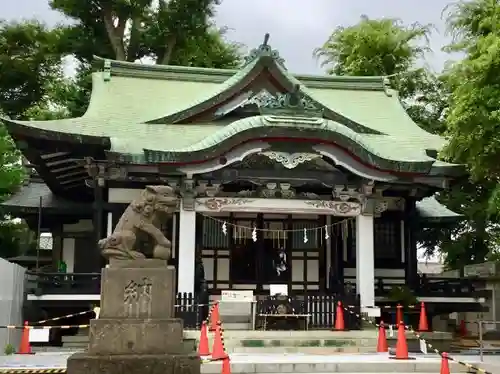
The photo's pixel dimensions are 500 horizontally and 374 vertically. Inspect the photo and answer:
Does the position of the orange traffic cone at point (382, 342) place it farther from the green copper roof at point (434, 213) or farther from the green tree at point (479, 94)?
the green copper roof at point (434, 213)

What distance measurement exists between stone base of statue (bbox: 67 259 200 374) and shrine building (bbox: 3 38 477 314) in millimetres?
7702

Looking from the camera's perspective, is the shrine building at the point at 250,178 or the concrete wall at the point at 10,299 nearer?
the concrete wall at the point at 10,299

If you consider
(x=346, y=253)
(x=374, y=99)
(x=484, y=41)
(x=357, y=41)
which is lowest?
(x=346, y=253)

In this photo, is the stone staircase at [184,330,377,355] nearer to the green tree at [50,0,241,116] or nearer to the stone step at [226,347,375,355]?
the stone step at [226,347,375,355]

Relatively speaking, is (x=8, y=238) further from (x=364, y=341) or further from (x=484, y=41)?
(x=484, y=41)

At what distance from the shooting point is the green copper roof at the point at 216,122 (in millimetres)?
16719

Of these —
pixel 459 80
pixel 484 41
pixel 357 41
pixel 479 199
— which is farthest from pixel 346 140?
pixel 357 41

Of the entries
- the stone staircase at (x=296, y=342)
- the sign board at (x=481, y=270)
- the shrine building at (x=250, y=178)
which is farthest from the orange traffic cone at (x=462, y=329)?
the stone staircase at (x=296, y=342)

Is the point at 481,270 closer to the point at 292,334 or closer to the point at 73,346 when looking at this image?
the point at 292,334

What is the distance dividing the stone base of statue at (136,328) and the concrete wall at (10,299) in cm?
652

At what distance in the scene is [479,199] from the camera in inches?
1089

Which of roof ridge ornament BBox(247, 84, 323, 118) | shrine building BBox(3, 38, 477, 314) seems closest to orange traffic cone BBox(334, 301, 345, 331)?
shrine building BBox(3, 38, 477, 314)

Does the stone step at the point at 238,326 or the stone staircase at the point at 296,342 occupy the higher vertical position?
the stone step at the point at 238,326

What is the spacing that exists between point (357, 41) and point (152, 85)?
15861 mm
